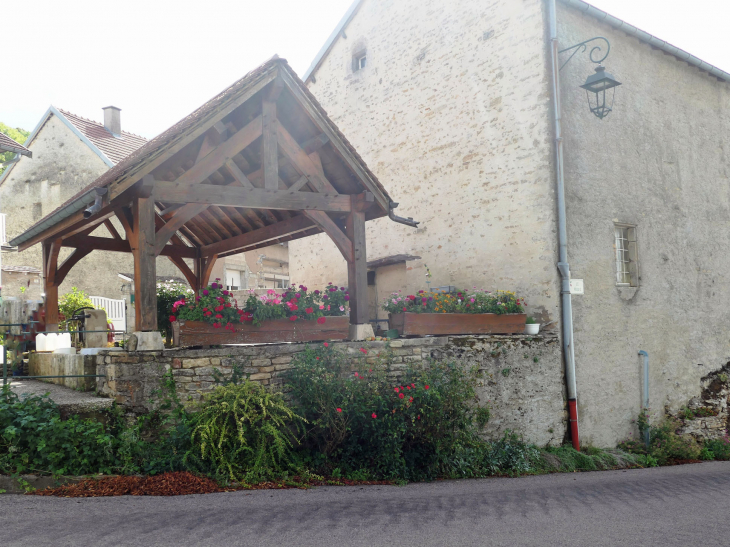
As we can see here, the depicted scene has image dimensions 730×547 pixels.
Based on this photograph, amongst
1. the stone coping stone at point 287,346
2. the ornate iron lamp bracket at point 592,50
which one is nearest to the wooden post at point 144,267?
the stone coping stone at point 287,346

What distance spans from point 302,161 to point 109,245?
151 inches

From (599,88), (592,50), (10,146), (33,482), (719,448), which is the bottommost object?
(719,448)

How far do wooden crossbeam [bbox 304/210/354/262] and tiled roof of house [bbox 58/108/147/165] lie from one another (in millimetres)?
11393

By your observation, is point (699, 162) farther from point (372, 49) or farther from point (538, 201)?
point (372, 49)

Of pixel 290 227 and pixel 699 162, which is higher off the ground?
pixel 699 162

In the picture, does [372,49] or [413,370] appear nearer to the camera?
[413,370]

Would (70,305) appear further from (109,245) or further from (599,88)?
(599,88)

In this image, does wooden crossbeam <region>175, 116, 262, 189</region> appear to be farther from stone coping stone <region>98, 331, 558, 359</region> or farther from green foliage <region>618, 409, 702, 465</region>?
green foliage <region>618, 409, 702, 465</region>

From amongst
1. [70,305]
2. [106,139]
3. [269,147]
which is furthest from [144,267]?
[106,139]

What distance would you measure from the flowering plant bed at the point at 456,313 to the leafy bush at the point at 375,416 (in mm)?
961

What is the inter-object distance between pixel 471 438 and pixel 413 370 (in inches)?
45.3

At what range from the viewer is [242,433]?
5.84 meters

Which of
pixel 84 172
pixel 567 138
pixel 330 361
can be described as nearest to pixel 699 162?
pixel 567 138

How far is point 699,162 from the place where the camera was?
11.9 meters
